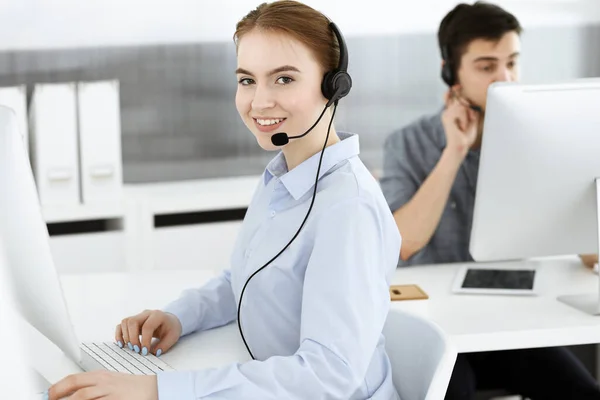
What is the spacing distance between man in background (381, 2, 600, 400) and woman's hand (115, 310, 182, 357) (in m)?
1.05

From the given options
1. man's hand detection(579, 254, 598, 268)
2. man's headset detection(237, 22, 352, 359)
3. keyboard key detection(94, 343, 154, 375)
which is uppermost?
man's headset detection(237, 22, 352, 359)

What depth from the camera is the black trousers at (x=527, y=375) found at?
216cm

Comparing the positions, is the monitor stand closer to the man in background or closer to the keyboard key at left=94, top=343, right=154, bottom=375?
the man in background

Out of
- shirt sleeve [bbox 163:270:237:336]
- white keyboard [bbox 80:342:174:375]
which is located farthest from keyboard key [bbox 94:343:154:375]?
shirt sleeve [bbox 163:270:237:336]

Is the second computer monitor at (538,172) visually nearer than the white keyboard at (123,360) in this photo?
No

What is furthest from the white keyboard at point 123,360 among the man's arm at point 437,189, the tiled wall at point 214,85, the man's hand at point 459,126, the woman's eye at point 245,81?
the tiled wall at point 214,85

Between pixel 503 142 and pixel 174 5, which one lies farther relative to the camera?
pixel 174 5

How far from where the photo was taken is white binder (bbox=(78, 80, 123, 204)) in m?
3.47

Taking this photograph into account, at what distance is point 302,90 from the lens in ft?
4.97

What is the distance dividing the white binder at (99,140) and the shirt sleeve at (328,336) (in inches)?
87.0

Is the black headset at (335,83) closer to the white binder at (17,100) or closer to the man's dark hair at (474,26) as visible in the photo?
the man's dark hair at (474,26)

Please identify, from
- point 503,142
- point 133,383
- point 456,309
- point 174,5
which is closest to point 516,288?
point 456,309

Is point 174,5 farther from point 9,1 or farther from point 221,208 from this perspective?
point 221,208

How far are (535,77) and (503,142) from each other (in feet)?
7.81
